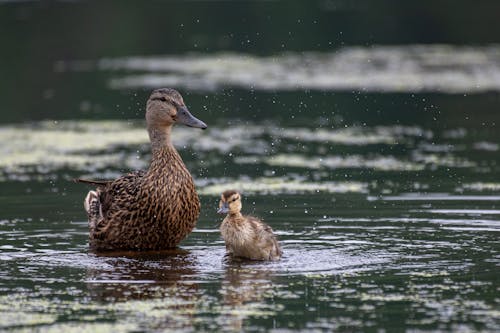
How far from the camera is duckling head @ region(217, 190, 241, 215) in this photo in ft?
31.5

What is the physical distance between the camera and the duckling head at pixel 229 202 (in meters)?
9.61

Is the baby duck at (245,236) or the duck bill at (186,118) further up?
the duck bill at (186,118)

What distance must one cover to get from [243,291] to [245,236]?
51.1 inches

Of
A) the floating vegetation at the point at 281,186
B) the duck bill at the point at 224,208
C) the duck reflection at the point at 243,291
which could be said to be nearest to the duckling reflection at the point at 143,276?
the duck reflection at the point at 243,291

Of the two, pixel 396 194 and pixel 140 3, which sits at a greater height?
pixel 140 3

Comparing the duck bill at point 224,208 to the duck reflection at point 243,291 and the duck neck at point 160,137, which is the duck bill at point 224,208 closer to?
the duck reflection at point 243,291

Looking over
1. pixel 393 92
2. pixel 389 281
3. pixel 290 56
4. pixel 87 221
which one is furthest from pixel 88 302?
pixel 290 56

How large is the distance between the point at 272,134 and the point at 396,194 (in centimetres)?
422

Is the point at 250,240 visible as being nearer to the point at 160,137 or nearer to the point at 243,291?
the point at 243,291

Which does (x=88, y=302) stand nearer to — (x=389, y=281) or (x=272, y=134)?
(x=389, y=281)

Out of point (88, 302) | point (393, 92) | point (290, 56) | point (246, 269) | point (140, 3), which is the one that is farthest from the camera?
point (140, 3)

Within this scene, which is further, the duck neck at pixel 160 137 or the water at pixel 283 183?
the duck neck at pixel 160 137

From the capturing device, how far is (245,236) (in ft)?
30.8

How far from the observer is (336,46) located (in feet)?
81.9
